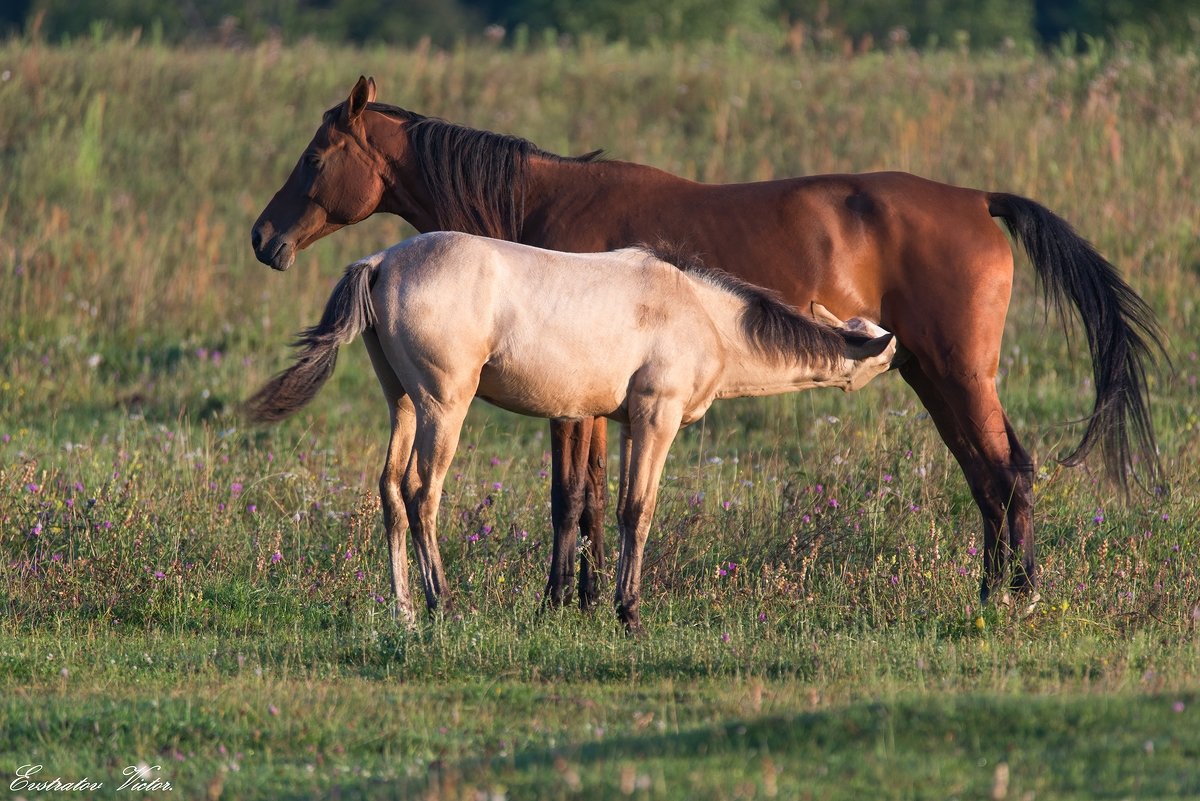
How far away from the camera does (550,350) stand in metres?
6.17

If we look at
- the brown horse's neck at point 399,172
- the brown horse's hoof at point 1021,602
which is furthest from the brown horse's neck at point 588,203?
the brown horse's hoof at point 1021,602

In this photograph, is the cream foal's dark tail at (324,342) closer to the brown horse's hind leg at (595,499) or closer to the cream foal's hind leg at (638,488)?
the cream foal's hind leg at (638,488)

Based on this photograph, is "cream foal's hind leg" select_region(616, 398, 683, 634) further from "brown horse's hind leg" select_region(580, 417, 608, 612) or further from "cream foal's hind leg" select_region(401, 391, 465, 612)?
"cream foal's hind leg" select_region(401, 391, 465, 612)

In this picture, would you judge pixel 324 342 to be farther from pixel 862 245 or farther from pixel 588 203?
pixel 862 245

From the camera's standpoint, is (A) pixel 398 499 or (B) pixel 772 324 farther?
(B) pixel 772 324

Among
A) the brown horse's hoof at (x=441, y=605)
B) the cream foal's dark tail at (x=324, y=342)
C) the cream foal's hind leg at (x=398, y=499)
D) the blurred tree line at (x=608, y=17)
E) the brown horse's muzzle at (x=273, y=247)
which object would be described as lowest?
the brown horse's hoof at (x=441, y=605)

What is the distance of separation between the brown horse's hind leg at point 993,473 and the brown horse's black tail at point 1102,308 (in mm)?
452

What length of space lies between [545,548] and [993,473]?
2.26 metres

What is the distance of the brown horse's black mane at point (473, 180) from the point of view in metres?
7.46

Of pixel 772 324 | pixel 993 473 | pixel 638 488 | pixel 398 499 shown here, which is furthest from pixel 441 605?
pixel 993 473

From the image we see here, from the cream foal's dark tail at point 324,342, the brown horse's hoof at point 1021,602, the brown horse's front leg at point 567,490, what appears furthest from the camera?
the brown horse's front leg at point 567,490

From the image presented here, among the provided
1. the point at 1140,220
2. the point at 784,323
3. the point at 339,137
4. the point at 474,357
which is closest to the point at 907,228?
the point at 784,323

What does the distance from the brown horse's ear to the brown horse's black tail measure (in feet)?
10.3

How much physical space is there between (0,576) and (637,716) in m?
3.56
